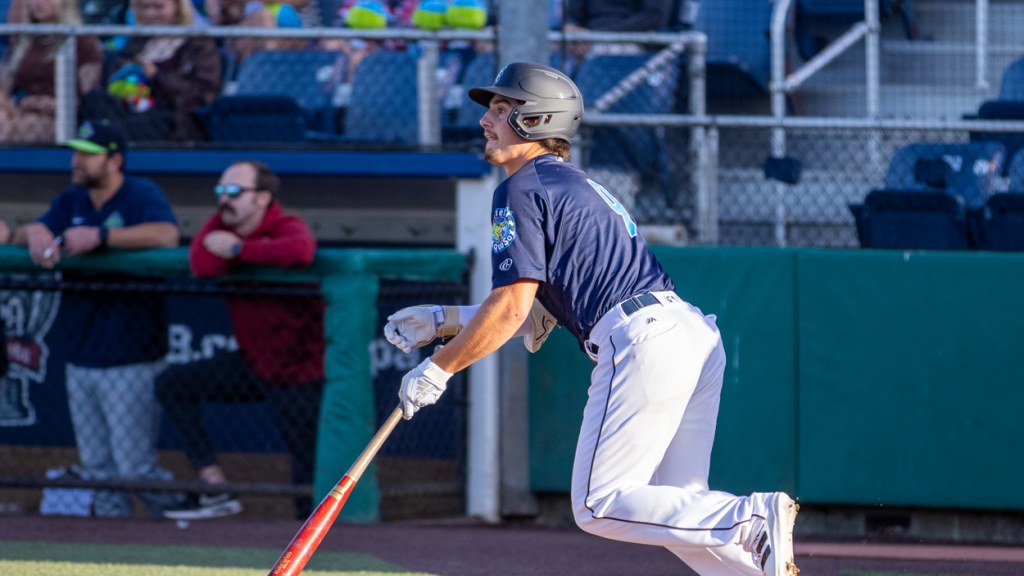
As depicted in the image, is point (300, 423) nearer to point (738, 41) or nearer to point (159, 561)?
point (159, 561)

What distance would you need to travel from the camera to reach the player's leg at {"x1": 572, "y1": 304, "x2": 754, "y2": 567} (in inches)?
146

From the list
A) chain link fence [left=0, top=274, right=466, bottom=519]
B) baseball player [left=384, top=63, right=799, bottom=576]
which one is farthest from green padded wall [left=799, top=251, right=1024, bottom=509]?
baseball player [left=384, top=63, right=799, bottom=576]

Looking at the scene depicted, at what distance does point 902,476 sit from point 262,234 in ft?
11.1

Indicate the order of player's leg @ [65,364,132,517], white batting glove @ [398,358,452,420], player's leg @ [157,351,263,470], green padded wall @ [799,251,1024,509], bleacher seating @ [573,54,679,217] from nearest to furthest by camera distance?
1. white batting glove @ [398,358,452,420]
2. green padded wall @ [799,251,1024,509]
3. player's leg @ [157,351,263,470]
4. player's leg @ [65,364,132,517]
5. bleacher seating @ [573,54,679,217]

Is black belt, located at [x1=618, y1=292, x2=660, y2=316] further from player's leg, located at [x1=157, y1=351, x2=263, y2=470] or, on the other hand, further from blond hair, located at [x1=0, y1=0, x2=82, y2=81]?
blond hair, located at [x1=0, y1=0, x2=82, y2=81]

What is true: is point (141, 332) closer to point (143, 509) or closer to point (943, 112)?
point (143, 509)

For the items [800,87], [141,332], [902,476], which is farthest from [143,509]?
[800,87]

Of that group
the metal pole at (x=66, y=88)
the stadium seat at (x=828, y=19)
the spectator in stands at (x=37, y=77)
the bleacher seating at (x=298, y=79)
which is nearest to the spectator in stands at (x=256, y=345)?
the bleacher seating at (x=298, y=79)

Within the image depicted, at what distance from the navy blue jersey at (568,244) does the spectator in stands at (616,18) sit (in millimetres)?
4521

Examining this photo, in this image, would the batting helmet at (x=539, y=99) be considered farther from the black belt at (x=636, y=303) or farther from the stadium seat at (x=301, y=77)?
the stadium seat at (x=301, y=77)

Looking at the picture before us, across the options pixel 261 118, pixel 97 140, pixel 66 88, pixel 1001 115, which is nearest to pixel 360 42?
pixel 261 118

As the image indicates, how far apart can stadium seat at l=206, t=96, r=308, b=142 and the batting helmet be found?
3.84 meters

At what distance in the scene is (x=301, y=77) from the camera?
27.5 ft

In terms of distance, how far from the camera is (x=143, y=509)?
293 inches
